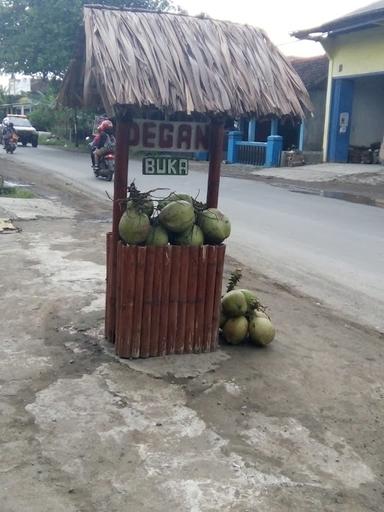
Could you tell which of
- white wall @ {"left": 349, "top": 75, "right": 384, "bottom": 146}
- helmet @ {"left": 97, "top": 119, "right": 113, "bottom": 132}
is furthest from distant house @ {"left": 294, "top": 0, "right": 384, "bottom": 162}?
helmet @ {"left": 97, "top": 119, "right": 113, "bottom": 132}

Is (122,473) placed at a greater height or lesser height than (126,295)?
lesser

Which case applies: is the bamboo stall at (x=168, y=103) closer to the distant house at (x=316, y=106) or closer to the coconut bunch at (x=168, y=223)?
the coconut bunch at (x=168, y=223)

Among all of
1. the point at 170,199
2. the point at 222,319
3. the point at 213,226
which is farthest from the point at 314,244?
the point at 170,199

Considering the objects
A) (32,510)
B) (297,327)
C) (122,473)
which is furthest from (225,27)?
(32,510)

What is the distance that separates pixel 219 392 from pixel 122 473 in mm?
1050

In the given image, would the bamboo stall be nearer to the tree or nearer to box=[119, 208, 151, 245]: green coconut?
box=[119, 208, 151, 245]: green coconut

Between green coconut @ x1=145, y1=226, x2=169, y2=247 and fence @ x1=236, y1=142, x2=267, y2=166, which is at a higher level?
fence @ x1=236, y1=142, x2=267, y2=166

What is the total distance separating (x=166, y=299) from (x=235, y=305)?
0.63m

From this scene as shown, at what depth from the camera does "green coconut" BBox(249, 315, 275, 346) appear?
4.54 m

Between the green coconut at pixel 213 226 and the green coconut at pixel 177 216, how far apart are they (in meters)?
0.16

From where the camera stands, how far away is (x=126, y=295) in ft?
13.7

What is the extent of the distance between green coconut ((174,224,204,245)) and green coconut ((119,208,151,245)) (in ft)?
0.80

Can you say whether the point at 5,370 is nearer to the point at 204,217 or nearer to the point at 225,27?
the point at 204,217

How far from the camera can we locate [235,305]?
4645 millimetres
